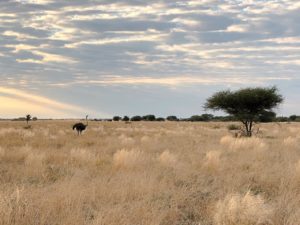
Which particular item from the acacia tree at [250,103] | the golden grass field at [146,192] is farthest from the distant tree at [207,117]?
the golden grass field at [146,192]

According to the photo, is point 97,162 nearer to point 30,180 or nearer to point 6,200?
point 30,180

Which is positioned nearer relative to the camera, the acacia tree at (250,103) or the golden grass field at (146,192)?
the golden grass field at (146,192)

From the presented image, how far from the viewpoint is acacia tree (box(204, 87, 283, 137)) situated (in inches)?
1342

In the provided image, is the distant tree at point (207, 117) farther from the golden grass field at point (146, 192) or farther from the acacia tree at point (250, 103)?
the golden grass field at point (146, 192)

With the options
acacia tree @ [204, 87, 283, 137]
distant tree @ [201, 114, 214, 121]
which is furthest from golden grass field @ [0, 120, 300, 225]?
distant tree @ [201, 114, 214, 121]

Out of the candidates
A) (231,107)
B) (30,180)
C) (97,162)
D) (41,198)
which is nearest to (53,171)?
(30,180)

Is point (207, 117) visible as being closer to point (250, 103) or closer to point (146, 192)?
point (250, 103)

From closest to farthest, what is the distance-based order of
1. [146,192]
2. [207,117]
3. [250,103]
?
[146,192]
[250,103]
[207,117]

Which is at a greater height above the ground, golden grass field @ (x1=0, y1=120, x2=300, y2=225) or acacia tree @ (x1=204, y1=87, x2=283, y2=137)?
acacia tree @ (x1=204, y1=87, x2=283, y2=137)

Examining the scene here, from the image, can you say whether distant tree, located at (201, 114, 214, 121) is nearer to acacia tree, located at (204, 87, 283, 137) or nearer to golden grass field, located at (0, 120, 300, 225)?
acacia tree, located at (204, 87, 283, 137)

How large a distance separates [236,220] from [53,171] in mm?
6324

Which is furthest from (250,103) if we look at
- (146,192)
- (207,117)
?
(207,117)

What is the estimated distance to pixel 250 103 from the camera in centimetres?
3428

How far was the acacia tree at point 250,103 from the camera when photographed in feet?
112
